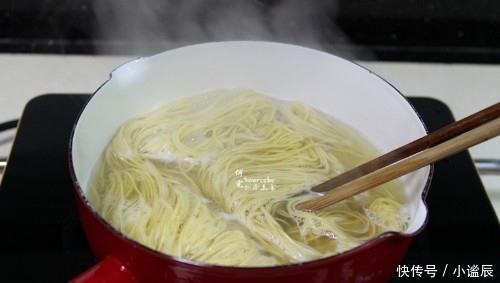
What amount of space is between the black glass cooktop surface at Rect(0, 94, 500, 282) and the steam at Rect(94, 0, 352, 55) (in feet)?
1.48

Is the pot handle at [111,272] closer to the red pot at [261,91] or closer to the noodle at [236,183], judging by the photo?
the red pot at [261,91]

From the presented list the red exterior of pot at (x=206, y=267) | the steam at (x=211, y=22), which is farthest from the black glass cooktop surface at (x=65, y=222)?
→ the steam at (x=211, y=22)

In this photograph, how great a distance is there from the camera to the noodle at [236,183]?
0.91 metres

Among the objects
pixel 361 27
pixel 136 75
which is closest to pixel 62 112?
pixel 136 75

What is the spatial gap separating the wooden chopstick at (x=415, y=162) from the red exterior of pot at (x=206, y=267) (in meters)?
0.09

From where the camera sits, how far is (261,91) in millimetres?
1224

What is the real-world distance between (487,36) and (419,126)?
0.79 meters

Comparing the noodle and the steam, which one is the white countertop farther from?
the noodle

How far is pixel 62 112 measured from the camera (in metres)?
1.22

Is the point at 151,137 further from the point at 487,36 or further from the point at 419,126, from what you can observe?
the point at 487,36

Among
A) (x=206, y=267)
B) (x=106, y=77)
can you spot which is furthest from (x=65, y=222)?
(x=106, y=77)

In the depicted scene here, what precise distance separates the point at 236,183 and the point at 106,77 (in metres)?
0.60

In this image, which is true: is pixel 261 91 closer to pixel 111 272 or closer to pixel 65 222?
pixel 65 222

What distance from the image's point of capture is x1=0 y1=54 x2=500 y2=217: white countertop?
56.3 inches
